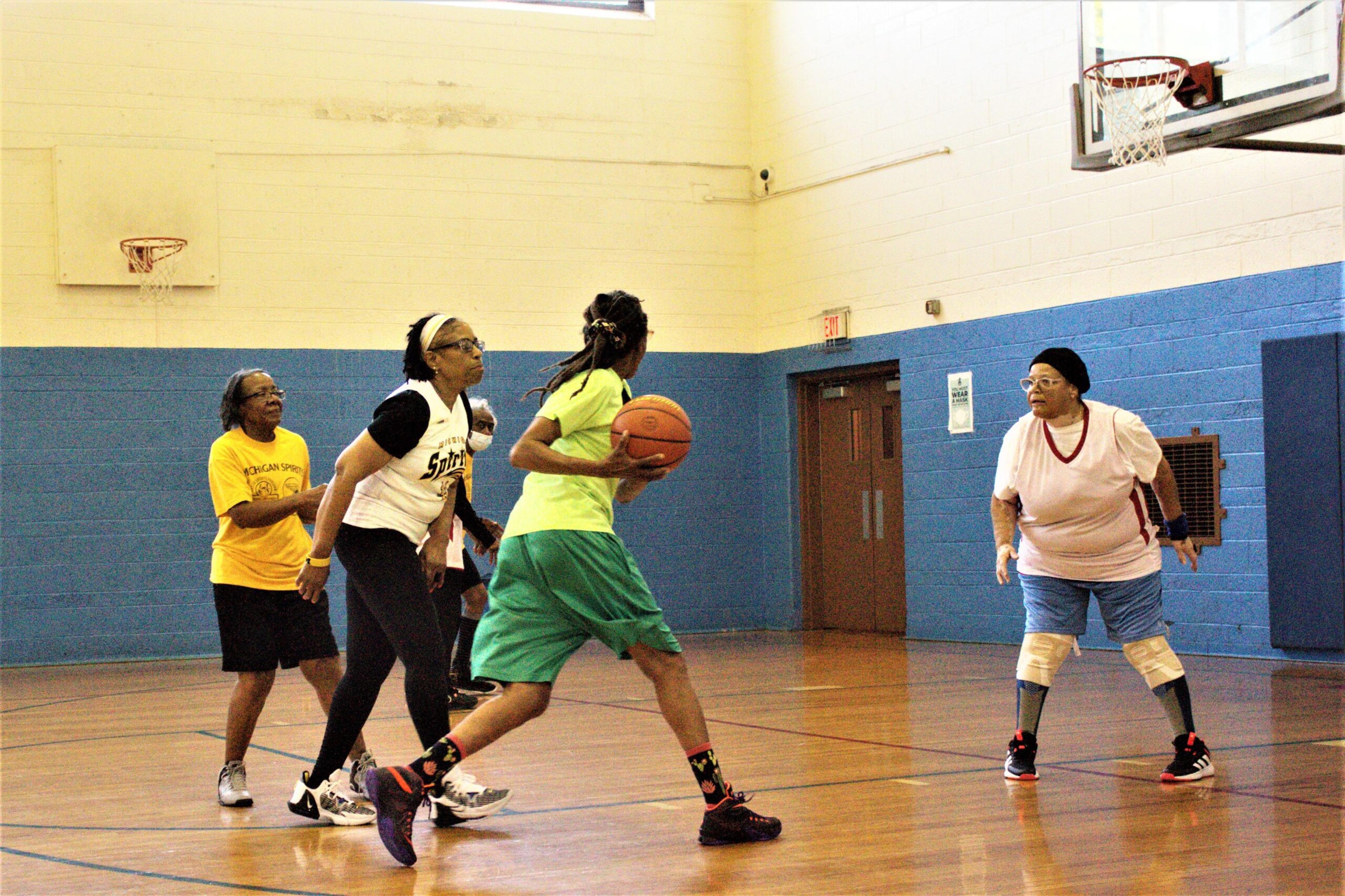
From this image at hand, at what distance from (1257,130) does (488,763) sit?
5.15 metres

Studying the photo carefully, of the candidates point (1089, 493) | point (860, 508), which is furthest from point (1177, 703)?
point (860, 508)

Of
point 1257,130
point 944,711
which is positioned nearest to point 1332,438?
point 1257,130

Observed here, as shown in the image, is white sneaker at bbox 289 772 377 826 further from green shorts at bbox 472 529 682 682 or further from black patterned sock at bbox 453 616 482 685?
black patterned sock at bbox 453 616 482 685

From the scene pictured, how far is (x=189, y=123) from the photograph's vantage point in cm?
1123

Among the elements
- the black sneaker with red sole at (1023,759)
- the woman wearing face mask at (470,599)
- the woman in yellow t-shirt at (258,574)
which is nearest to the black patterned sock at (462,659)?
the woman wearing face mask at (470,599)

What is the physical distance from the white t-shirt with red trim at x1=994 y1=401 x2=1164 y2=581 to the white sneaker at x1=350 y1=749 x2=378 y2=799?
2335 mm

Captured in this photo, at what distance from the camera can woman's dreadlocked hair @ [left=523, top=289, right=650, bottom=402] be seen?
424 cm

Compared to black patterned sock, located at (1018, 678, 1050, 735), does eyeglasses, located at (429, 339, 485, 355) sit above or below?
above

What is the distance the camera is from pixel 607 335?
424cm

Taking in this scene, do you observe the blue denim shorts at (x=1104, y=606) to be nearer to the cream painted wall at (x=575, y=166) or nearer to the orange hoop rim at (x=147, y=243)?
the cream painted wall at (x=575, y=166)

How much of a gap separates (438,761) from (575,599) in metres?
0.57

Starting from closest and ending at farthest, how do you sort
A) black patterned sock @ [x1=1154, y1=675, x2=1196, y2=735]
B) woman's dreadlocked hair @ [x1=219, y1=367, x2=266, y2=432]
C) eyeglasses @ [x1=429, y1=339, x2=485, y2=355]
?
1. eyeglasses @ [x1=429, y1=339, x2=485, y2=355]
2. black patterned sock @ [x1=1154, y1=675, x2=1196, y2=735]
3. woman's dreadlocked hair @ [x1=219, y1=367, x2=266, y2=432]

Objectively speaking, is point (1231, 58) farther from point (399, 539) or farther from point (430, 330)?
point (399, 539)

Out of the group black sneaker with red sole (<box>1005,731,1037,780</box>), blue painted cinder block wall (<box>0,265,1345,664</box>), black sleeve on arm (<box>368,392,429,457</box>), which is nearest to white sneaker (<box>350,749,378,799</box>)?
black sleeve on arm (<box>368,392,429,457</box>)
